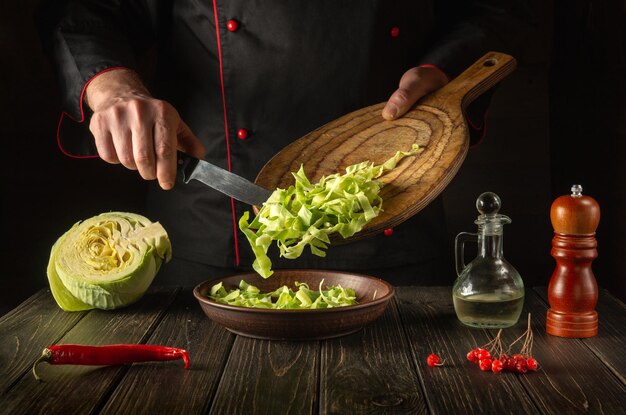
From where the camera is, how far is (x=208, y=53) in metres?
2.61

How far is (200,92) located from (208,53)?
130 mm

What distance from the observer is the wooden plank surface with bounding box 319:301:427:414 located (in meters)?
1.39

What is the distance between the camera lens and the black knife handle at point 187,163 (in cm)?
204

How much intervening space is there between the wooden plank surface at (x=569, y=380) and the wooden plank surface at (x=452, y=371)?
4 cm

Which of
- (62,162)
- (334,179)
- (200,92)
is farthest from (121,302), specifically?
(62,162)

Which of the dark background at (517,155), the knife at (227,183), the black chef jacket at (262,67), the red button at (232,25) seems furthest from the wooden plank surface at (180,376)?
the dark background at (517,155)

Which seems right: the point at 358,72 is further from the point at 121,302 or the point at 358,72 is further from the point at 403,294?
the point at 121,302

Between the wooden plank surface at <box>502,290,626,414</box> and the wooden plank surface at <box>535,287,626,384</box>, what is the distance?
18 mm

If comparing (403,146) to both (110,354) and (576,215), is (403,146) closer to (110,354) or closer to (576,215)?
(576,215)

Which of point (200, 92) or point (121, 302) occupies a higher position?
point (200, 92)

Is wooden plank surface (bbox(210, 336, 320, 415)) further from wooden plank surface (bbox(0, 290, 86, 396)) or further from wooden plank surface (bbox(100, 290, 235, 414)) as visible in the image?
wooden plank surface (bbox(0, 290, 86, 396))

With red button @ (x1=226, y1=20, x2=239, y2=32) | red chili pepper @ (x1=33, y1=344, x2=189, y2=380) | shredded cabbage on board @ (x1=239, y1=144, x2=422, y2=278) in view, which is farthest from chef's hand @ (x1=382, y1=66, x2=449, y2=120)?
red chili pepper @ (x1=33, y1=344, x2=189, y2=380)

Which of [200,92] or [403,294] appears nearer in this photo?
[403,294]

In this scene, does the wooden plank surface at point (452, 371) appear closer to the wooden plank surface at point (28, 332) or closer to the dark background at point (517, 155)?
the wooden plank surface at point (28, 332)
